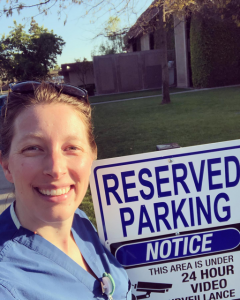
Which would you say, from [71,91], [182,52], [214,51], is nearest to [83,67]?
[182,52]

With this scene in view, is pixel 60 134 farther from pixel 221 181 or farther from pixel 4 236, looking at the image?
pixel 221 181

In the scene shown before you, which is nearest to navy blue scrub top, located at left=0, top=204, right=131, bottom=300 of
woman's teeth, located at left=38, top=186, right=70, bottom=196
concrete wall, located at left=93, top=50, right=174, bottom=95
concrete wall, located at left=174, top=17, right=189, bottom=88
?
woman's teeth, located at left=38, top=186, right=70, bottom=196

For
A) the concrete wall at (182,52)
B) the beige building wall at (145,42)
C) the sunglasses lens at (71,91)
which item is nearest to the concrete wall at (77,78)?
the beige building wall at (145,42)

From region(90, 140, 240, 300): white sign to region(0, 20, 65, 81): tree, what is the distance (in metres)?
32.9

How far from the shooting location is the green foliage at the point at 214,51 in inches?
750

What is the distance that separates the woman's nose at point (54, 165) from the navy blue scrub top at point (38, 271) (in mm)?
253

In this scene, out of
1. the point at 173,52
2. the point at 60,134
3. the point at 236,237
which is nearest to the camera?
the point at 60,134

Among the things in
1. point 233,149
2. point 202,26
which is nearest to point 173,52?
point 202,26

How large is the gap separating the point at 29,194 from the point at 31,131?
255mm

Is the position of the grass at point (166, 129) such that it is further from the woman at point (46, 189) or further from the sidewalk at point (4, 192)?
the woman at point (46, 189)

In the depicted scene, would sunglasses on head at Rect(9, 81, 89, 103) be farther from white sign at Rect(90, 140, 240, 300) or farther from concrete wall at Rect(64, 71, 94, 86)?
concrete wall at Rect(64, 71, 94, 86)

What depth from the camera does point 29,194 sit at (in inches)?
44.3

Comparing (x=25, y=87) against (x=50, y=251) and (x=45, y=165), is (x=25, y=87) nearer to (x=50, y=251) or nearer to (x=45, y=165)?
(x=45, y=165)

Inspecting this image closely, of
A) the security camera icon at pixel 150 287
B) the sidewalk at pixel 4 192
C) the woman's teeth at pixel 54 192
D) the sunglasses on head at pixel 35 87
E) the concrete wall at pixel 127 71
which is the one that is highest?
the concrete wall at pixel 127 71
